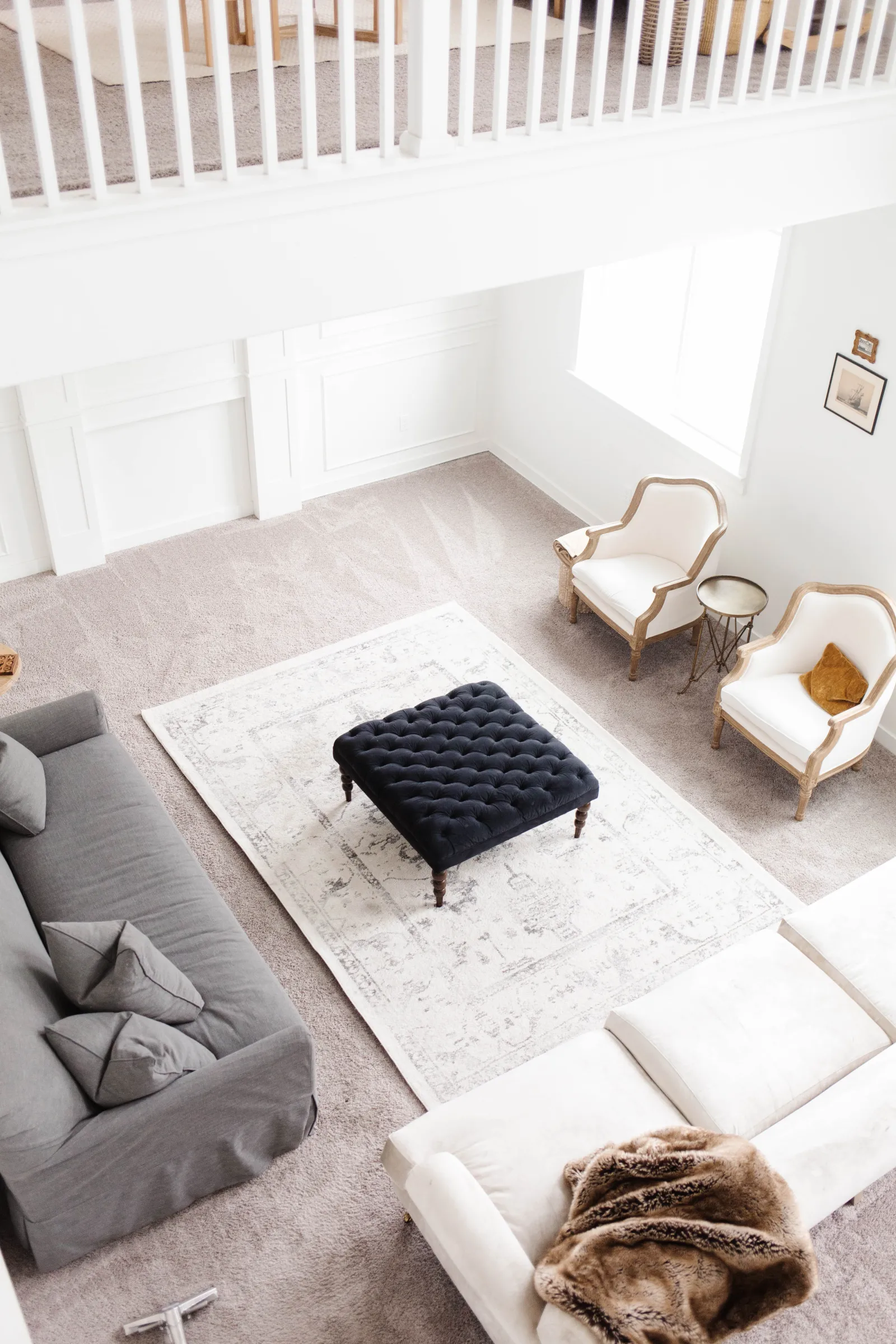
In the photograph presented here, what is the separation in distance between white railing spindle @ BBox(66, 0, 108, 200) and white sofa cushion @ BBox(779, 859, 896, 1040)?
3.05 m

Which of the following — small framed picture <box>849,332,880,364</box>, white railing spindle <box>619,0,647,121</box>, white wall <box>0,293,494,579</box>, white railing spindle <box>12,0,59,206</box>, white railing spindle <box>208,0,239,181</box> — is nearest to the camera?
white railing spindle <box>12,0,59,206</box>

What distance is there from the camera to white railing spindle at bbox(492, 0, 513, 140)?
9.16 feet

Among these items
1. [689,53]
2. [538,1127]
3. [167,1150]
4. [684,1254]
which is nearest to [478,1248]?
[538,1127]

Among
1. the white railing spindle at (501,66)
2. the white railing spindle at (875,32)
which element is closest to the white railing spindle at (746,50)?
the white railing spindle at (875,32)

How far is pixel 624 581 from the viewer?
577cm

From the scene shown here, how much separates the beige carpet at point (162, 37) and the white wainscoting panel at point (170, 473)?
2.63 meters

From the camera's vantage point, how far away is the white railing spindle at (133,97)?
2.32 metres

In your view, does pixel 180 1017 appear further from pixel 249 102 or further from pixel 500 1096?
pixel 249 102

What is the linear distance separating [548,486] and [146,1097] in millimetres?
4805

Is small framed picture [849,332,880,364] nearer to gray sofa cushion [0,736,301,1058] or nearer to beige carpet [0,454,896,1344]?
beige carpet [0,454,896,1344]

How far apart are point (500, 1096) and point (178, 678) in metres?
2.95

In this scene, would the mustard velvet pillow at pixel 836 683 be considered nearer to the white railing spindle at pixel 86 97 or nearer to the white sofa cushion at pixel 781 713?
the white sofa cushion at pixel 781 713

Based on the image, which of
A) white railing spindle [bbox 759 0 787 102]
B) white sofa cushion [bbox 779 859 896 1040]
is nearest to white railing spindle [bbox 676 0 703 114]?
white railing spindle [bbox 759 0 787 102]

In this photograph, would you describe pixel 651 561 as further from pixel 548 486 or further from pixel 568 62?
pixel 568 62
